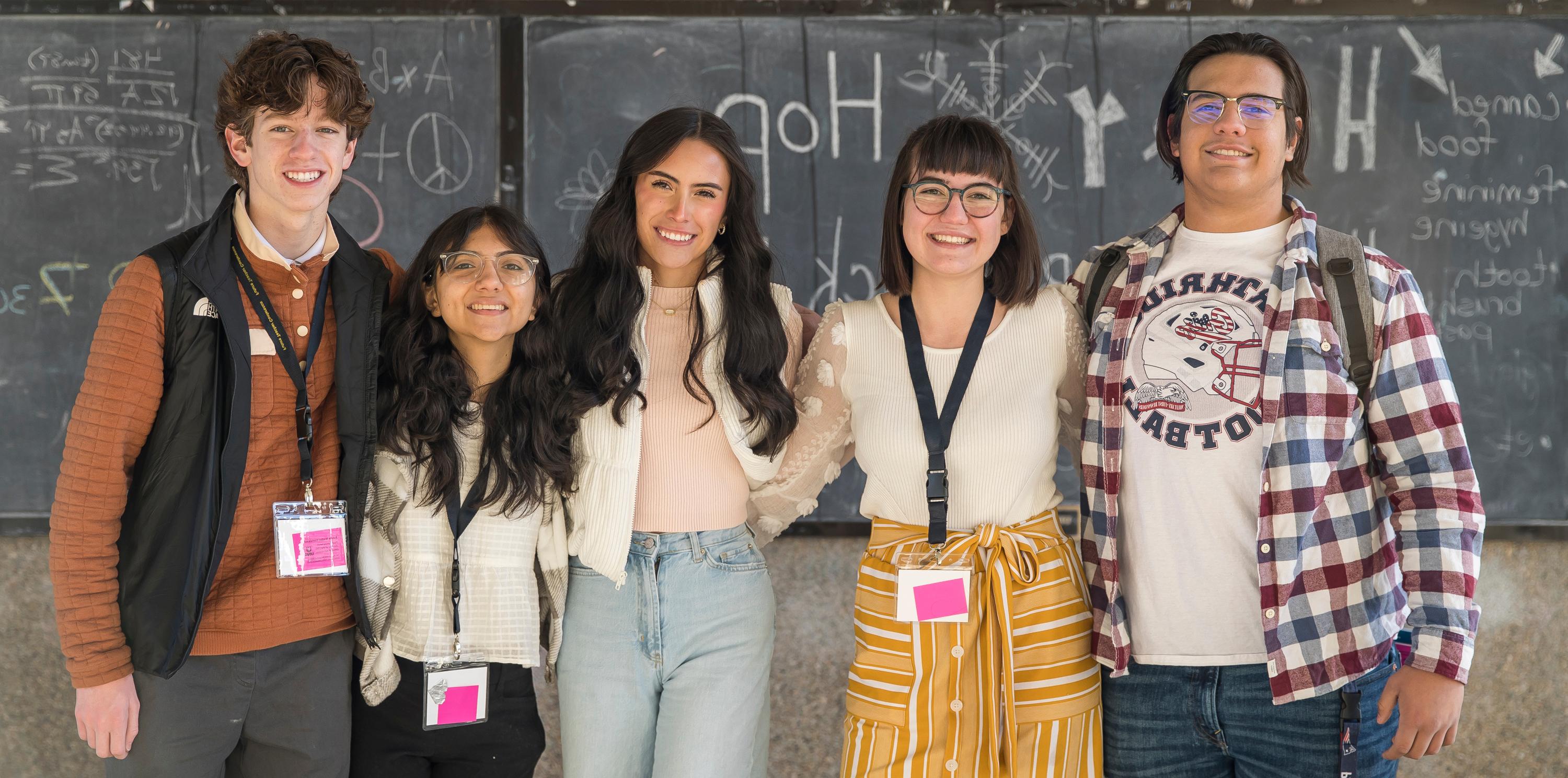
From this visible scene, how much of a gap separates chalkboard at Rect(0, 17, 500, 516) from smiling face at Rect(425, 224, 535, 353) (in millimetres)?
1029

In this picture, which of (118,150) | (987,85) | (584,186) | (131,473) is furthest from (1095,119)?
(118,150)

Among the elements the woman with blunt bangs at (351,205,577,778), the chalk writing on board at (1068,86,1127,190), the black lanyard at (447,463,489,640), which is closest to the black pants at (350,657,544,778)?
the woman with blunt bangs at (351,205,577,778)

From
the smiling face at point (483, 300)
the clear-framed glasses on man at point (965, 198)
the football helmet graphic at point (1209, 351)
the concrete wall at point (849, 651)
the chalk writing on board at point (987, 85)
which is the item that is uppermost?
the chalk writing on board at point (987, 85)

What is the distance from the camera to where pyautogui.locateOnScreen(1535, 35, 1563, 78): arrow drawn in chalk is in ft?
9.41

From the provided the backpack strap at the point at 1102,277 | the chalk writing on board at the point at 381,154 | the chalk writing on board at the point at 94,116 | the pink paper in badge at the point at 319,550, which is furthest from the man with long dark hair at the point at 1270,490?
the chalk writing on board at the point at 94,116

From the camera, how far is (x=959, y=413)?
1.93 metres

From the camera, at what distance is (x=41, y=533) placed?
2.95 meters

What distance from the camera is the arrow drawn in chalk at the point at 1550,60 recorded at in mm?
2867

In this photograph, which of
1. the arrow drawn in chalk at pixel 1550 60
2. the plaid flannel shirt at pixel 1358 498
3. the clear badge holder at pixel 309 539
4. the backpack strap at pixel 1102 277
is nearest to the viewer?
the plaid flannel shirt at pixel 1358 498

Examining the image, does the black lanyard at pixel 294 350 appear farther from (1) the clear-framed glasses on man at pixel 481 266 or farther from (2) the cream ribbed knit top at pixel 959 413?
(2) the cream ribbed knit top at pixel 959 413

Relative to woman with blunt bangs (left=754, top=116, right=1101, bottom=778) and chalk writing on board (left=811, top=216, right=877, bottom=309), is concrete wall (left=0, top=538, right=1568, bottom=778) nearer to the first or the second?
chalk writing on board (left=811, top=216, right=877, bottom=309)

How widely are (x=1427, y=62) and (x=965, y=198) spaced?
1.83 m

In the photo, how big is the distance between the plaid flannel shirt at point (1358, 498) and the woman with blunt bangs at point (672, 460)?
2.95 feet

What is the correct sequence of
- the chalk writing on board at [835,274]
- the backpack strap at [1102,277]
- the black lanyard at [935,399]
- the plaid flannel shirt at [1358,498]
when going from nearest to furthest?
1. the plaid flannel shirt at [1358,498]
2. the black lanyard at [935,399]
3. the backpack strap at [1102,277]
4. the chalk writing on board at [835,274]
